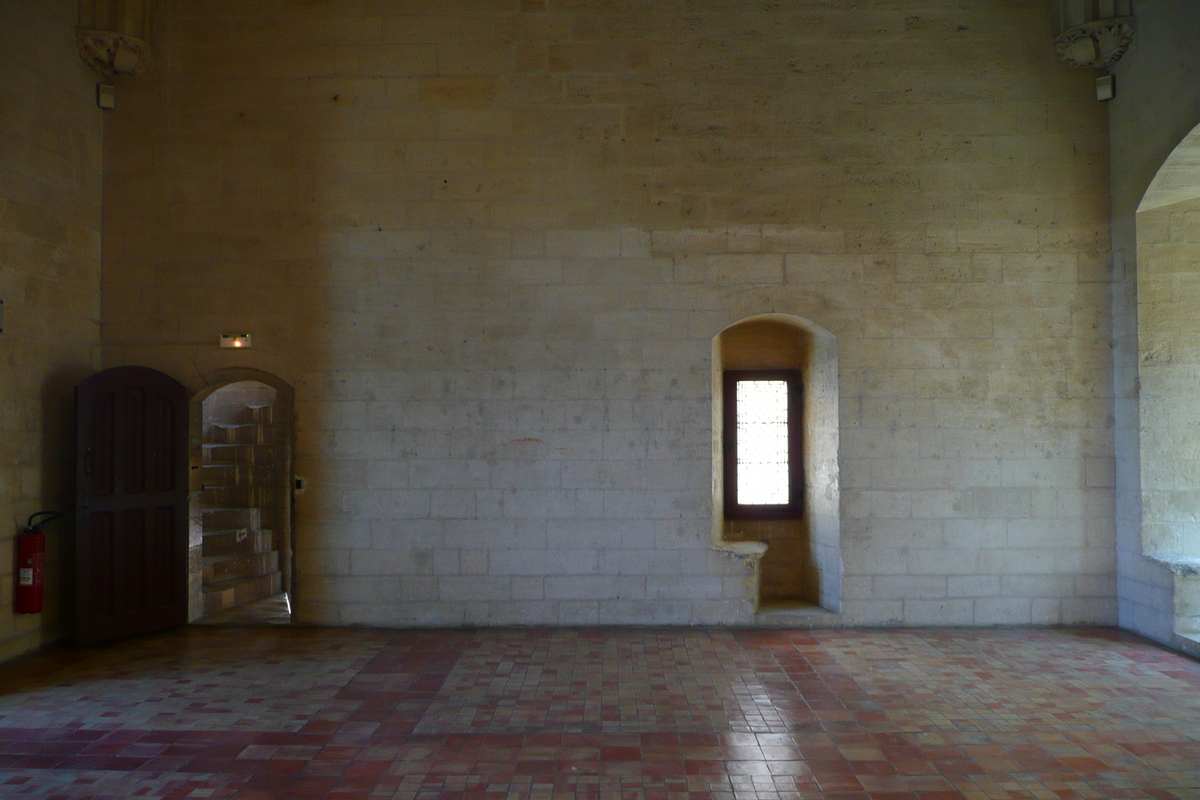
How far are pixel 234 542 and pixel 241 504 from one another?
54 centimetres

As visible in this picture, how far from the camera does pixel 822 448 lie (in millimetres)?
6613

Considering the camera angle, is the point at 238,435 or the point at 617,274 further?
the point at 238,435

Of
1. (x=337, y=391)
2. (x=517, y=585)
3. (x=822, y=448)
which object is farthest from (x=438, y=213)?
(x=822, y=448)

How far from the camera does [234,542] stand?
25.2 ft

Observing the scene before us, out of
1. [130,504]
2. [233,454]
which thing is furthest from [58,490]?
[233,454]

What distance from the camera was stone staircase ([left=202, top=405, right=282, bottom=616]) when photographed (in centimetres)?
736

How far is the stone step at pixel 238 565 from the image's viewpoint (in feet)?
23.9

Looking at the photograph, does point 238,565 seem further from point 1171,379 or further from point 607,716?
point 1171,379

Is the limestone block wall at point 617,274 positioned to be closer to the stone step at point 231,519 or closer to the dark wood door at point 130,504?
the dark wood door at point 130,504

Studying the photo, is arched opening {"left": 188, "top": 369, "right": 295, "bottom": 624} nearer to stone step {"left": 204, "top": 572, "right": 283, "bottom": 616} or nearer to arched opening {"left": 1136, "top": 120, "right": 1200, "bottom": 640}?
stone step {"left": 204, "top": 572, "right": 283, "bottom": 616}

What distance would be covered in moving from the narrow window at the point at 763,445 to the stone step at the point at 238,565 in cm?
466

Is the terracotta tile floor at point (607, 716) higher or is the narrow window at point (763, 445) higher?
the narrow window at point (763, 445)

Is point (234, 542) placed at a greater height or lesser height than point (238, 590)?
greater

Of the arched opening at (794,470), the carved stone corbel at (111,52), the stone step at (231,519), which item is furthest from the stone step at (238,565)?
the arched opening at (794,470)
